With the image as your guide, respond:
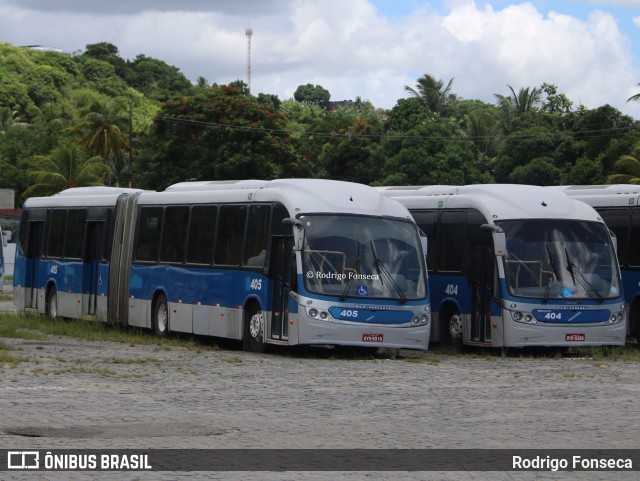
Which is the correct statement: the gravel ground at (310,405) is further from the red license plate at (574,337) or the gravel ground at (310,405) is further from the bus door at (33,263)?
the bus door at (33,263)

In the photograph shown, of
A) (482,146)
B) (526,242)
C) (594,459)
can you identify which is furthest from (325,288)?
(482,146)

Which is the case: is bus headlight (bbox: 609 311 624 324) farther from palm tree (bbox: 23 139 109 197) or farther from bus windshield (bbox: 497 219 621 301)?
palm tree (bbox: 23 139 109 197)

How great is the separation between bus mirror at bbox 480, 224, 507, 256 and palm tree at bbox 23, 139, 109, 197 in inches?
2183

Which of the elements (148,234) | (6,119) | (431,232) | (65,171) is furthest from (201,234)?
(6,119)

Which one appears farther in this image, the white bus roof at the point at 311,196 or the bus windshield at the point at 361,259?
the white bus roof at the point at 311,196

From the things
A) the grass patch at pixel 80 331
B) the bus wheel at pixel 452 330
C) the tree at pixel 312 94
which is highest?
the tree at pixel 312 94

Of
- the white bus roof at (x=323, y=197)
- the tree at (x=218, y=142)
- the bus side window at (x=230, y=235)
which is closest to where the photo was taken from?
the white bus roof at (x=323, y=197)

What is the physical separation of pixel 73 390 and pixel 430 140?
63928 mm

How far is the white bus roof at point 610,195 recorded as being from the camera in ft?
90.5

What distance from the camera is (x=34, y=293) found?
35.2 meters

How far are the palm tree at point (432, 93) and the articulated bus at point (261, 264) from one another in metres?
65.5

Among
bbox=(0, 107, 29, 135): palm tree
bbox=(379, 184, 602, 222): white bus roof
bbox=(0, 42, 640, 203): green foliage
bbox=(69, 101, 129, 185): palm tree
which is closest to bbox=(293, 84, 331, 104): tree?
bbox=(0, 107, 29, 135): palm tree

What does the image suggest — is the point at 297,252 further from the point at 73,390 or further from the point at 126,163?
the point at 126,163

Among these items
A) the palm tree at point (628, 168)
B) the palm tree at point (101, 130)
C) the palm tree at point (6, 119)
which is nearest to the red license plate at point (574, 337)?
the palm tree at point (628, 168)
